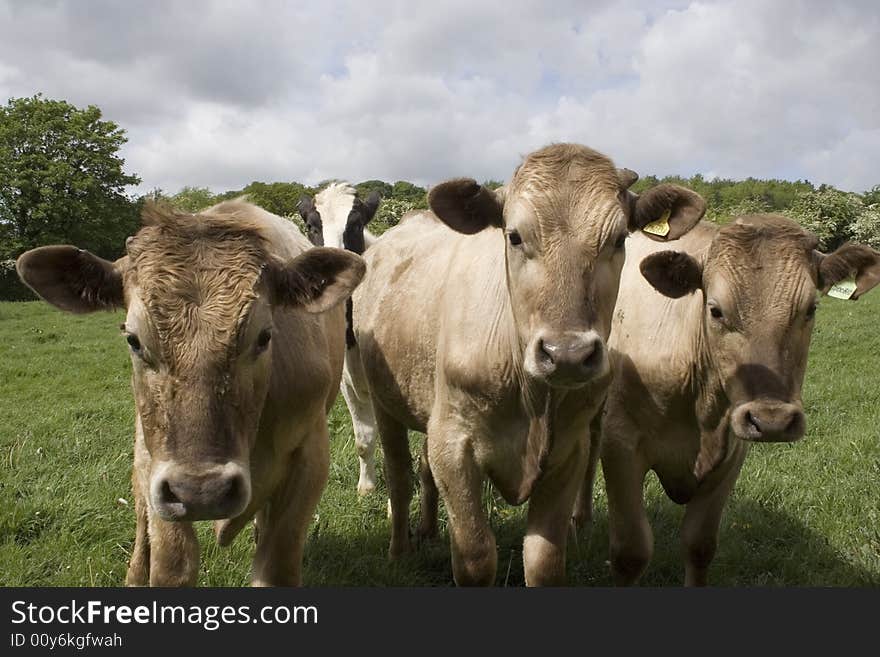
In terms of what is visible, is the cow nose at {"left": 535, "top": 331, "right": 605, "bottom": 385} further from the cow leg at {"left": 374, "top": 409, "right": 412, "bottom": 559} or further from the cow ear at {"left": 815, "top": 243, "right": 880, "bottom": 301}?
the cow leg at {"left": 374, "top": 409, "right": 412, "bottom": 559}

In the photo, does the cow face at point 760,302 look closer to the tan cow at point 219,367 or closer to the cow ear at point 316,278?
the cow ear at point 316,278

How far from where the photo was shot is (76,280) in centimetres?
341

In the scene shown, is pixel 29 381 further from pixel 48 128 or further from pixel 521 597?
pixel 48 128

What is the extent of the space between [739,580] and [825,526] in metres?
1.03

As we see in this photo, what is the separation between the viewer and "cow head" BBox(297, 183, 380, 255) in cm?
762

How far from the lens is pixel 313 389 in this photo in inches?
147

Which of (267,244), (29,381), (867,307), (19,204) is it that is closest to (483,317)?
(267,244)

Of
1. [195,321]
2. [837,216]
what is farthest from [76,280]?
[837,216]

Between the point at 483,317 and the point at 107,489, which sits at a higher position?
the point at 483,317

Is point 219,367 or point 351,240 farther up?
point 351,240

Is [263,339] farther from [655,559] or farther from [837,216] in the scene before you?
[837,216]

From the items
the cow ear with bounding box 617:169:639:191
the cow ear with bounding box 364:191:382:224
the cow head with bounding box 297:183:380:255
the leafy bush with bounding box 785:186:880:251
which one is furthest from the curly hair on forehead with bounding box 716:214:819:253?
→ the leafy bush with bounding box 785:186:880:251

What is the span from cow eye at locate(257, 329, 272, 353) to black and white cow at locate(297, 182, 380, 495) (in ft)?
11.3

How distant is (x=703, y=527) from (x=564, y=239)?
2383 mm
